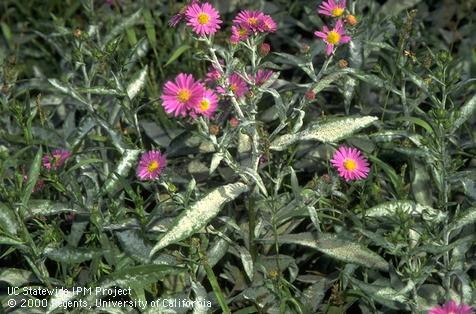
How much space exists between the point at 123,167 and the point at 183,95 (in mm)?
557

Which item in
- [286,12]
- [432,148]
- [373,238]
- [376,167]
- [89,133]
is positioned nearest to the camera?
[373,238]

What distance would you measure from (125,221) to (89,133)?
2.56ft

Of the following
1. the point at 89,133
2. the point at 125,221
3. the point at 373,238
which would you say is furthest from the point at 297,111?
the point at 89,133

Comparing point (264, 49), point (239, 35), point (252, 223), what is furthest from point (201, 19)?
point (252, 223)

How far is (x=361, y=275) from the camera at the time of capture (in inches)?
109

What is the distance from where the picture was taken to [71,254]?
2645 mm

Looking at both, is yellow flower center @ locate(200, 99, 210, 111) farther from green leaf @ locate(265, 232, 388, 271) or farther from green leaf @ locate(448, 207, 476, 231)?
green leaf @ locate(448, 207, 476, 231)

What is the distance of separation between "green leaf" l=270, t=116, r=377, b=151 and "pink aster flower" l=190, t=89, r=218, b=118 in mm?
303

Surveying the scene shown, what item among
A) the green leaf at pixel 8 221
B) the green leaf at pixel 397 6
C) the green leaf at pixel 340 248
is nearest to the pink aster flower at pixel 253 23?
the green leaf at pixel 340 248

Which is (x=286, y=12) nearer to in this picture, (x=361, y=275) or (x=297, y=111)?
(x=297, y=111)

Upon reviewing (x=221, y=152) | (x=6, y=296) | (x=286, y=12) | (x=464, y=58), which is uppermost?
(x=286, y=12)

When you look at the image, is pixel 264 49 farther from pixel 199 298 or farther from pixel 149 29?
pixel 149 29

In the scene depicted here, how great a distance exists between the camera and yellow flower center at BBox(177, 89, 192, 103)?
7.94ft

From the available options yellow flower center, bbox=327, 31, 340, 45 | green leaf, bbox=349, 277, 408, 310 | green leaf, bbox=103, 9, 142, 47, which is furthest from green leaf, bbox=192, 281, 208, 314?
green leaf, bbox=103, 9, 142, 47
